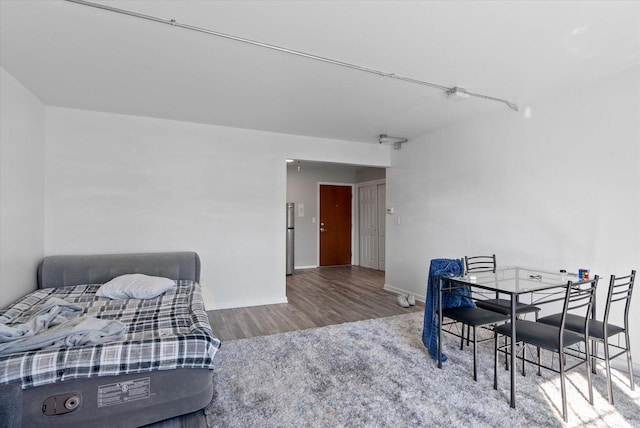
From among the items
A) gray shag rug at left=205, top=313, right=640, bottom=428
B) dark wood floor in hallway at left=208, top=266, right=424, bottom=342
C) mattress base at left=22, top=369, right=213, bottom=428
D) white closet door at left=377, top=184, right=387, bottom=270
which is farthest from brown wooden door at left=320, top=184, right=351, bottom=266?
mattress base at left=22, top=369, right=213, bottom=428

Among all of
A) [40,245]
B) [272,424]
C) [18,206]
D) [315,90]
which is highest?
[315,90]

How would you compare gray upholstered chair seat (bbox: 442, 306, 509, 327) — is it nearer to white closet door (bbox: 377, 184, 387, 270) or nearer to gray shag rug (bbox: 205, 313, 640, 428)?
gray shag rug (bbox: 205, 313, 640, 428)

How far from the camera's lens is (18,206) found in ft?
10.1

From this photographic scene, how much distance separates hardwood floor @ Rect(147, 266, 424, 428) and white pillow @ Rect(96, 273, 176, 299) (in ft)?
2.65

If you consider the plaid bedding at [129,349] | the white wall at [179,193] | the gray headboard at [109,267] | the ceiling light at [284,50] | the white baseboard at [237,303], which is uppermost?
the ceiling light at [284,50]

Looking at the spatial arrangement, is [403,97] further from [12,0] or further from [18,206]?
[18,206]

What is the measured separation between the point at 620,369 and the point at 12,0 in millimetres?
5088

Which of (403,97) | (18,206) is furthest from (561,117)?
(18,206)

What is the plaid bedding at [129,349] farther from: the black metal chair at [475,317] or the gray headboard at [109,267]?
the black metal chair at [475,317]

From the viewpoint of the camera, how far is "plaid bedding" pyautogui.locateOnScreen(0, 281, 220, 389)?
1.85m

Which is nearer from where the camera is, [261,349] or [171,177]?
[261,349]

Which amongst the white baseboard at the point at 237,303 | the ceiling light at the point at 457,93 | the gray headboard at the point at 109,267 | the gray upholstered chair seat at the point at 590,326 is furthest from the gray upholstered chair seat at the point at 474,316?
the gray headboard at the point at 109,267

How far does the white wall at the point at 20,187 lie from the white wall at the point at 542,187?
480 centimetres

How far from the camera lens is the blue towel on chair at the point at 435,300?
2.86m
